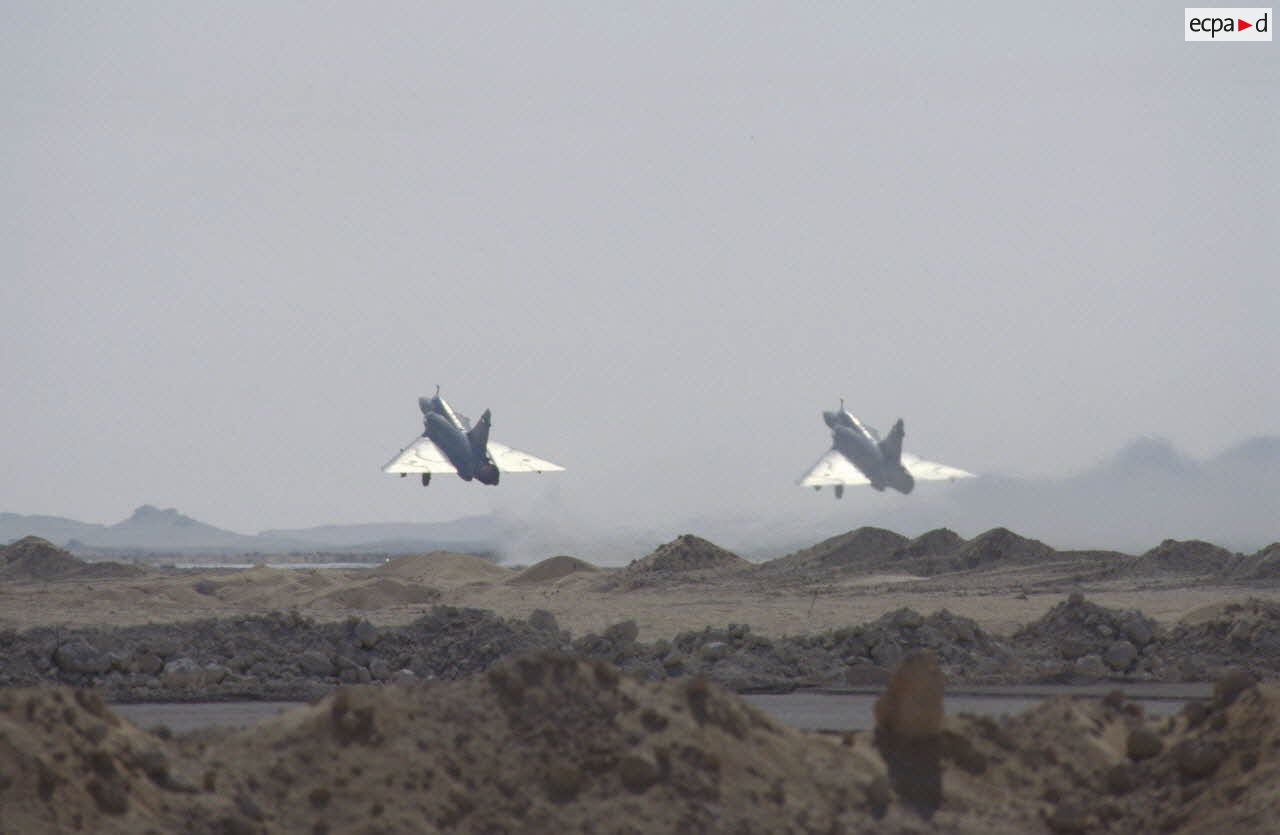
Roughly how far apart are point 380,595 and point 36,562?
2352cm

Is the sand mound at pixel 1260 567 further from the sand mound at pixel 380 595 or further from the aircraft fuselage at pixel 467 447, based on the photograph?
the aircraft fuselage at pixel 467 447

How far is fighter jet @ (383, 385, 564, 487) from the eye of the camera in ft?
254

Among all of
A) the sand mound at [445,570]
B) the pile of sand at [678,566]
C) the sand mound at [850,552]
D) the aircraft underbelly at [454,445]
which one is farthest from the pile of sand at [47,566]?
the sand mound at [850,552]

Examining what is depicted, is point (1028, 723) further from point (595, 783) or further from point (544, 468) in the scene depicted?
point (544, 468)

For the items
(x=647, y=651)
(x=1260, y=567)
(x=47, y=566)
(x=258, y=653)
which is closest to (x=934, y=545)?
(x=1260, y=567)

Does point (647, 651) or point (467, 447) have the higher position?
point (467, 447)

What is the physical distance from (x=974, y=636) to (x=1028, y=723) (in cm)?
1382

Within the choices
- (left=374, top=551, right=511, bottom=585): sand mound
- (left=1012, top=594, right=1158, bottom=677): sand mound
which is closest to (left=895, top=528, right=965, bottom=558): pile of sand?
(left=374, top=551, right=511, bottom=585): sand mound

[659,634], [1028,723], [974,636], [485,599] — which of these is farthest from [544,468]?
[1028,723]

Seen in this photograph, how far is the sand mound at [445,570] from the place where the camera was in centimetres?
6091

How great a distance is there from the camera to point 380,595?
4762 centimetres

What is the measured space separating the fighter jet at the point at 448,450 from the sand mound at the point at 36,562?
1577 centimetres

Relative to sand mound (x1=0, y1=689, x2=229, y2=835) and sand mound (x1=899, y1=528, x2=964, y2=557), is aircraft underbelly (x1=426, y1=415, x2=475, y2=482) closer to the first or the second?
sand mound (x1=899, y1=528, x2=964, y2=557)

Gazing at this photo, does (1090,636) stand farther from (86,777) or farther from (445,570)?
(445,570)
